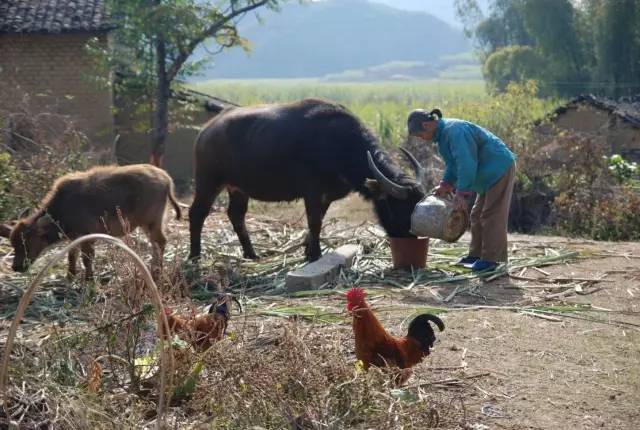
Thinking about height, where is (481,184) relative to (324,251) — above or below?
above

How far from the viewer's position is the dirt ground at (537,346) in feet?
20.2

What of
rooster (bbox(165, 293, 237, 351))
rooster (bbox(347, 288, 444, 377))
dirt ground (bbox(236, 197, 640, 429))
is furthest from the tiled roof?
rooster (bbox(347, 288, 444, 377))

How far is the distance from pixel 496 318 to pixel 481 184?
2258mm

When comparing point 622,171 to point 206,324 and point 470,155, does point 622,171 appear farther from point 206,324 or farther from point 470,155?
point 206,324

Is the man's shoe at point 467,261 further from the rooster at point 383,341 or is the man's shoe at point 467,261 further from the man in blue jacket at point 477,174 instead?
the rooster at point 383,341

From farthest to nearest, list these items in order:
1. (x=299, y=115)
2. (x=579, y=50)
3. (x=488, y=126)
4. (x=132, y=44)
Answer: (x=579, y=50)
(x=488, y=126)
(x=132, y=44)
(x=299, y=115)

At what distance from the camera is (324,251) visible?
11.6m

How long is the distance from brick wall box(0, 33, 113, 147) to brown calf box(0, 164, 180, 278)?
1268cm

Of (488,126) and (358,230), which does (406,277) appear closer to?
(358,230)

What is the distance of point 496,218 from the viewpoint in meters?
10.2

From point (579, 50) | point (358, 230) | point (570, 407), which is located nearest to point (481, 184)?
point (358, 230)

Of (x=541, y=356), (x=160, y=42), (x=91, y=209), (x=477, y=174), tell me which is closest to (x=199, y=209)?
(x=91, y=209)

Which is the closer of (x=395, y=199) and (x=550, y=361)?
(x=550, y=361)

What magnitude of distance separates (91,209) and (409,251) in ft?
11.5
